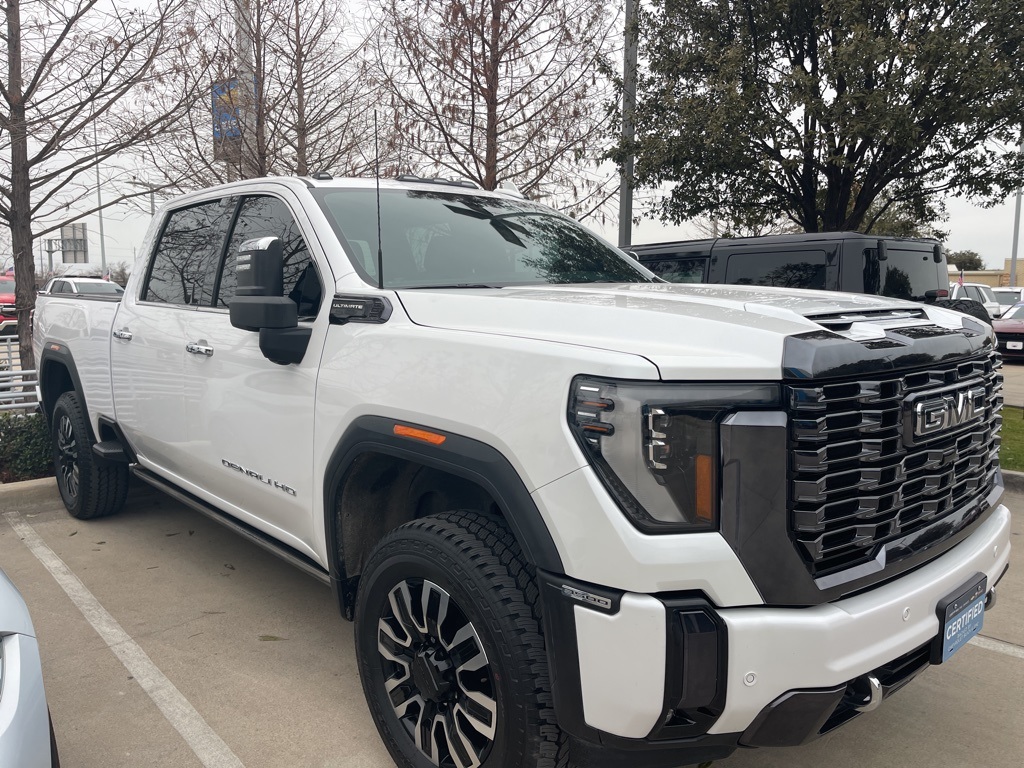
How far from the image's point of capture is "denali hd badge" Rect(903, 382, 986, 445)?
84.1 inches

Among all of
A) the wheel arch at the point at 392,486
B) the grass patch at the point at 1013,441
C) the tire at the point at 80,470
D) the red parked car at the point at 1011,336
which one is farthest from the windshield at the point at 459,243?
the red parked car at the point at 1011,336

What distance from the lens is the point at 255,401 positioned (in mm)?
3268

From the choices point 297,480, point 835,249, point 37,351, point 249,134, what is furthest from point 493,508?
point 249,134

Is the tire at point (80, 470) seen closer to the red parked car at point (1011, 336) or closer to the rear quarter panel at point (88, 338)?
the rear quarter panel at point (88, 338)

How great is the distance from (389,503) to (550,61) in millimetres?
5897

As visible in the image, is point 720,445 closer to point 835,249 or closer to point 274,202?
point 274,202

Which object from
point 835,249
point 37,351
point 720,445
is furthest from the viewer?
point 835,249

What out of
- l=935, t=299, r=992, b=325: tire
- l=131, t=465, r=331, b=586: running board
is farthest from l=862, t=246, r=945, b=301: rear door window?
l=131, t=465, r=331, b=586: running board

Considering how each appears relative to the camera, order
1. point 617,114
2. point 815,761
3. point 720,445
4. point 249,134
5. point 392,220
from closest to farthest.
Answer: point 720,445 → point 815,761 → point 392,220 → point 249,134 → point 617,114

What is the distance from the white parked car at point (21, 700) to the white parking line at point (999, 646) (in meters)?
3.61

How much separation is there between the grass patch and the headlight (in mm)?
4431

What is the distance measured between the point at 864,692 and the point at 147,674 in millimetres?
2733

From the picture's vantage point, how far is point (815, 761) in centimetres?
282

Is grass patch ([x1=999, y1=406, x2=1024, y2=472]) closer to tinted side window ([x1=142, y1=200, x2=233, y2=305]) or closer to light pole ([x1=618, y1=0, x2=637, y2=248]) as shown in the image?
light pole ([x1=618, y1=0, x2=637, y2=248])
